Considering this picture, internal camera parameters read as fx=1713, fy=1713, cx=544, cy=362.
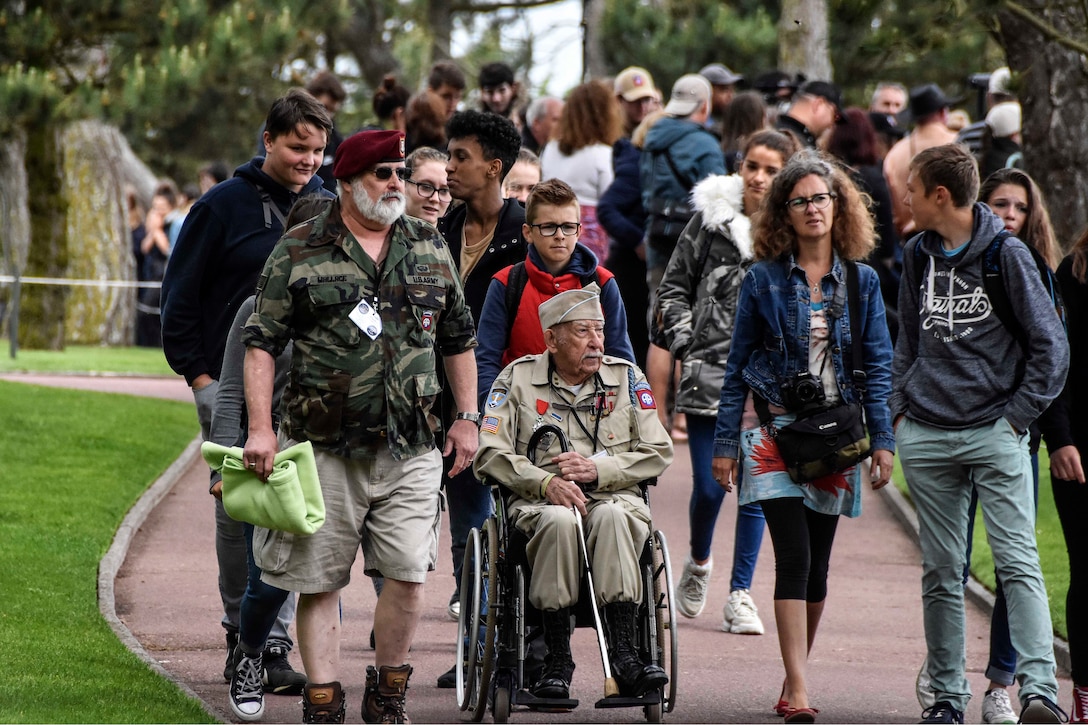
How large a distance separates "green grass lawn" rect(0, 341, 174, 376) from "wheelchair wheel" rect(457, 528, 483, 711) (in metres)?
13.7

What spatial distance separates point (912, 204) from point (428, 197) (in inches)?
73.2

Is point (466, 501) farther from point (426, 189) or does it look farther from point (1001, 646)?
point (1001, 646)

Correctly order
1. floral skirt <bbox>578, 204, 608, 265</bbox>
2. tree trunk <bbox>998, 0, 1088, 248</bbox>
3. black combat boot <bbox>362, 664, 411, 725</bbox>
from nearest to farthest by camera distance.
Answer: black combat boot <bbox>362, 664, 411, 725</bbox>, floral skirt <bbox>578, 204, 608, 265</bbox>, tree trunk <bbox>998, 0, 1088, 248</bbox>

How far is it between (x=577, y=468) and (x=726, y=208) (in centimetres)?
240

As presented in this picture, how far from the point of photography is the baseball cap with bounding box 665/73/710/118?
1048cm

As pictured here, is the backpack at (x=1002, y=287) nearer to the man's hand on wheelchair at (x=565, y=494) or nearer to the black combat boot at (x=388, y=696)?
the man's hand on wheelchair at (x=565, y=494)

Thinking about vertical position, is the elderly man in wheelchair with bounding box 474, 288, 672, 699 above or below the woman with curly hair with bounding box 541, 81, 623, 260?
below

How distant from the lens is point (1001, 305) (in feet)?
20.2

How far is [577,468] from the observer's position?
6051 millimetres

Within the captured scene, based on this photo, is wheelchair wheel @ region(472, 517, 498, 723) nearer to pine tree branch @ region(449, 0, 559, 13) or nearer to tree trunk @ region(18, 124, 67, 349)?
tree trunk @ region(18, 124, 67, 349)

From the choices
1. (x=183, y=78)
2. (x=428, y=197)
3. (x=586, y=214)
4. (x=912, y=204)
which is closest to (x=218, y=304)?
(x=428, y=197)

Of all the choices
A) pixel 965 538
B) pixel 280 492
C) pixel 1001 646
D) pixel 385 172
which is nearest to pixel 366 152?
pixel 385 172

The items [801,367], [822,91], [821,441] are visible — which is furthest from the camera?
[822,91]

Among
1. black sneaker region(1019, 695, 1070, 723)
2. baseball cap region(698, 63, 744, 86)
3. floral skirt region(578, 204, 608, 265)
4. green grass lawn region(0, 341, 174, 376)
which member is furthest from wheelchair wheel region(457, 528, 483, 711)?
green grass lawn region(0, 341, 174, 376)
